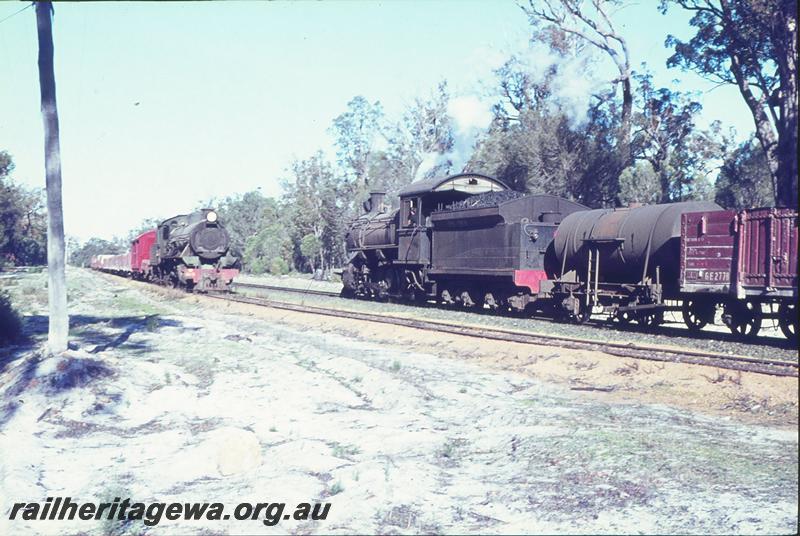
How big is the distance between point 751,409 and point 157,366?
9.06m

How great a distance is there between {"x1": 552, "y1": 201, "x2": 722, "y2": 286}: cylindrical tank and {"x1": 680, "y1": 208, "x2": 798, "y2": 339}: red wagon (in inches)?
29.8

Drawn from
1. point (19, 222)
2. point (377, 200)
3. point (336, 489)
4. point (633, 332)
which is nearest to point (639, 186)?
point (377, 200)

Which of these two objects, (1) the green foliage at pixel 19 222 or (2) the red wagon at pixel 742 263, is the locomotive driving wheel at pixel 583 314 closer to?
(2) the red wagon at pixel 742 263

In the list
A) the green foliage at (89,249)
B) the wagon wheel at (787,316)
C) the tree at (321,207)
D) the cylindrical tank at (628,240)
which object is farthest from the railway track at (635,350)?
the green foliage at (89,249)

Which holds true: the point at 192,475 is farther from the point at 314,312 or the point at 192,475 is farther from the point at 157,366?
the point at 314,312

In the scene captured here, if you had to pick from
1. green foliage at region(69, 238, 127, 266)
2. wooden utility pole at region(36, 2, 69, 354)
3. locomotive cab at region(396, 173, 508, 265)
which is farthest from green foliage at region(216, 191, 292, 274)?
green foliage at region(69, 238, 127, 266)

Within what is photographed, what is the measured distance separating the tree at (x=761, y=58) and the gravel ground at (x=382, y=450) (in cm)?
1603

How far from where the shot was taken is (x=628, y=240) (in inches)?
610

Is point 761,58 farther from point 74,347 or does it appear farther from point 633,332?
point 74,347

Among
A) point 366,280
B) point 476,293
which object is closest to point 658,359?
point 476,293

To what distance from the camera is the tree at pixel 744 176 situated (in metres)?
36.7

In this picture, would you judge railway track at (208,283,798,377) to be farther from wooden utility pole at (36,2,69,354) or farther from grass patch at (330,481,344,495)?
wooden utility pole at (36,2,69,354)

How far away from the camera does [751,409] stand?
853cm

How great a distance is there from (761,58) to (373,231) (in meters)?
17.4
